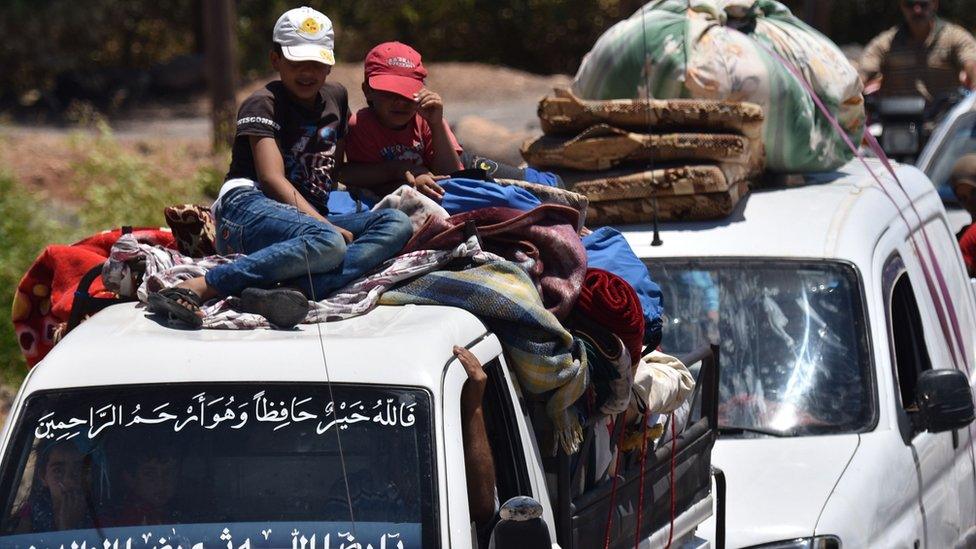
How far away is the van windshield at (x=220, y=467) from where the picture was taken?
128 inches

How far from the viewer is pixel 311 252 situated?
148 inches

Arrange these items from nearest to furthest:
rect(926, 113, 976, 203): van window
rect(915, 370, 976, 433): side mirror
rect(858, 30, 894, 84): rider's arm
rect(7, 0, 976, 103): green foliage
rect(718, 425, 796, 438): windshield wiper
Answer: rect(915, 370, 976, 433): side mirror, rect(718, 425, 796, 438): windshield wiper, rect(926, 113, 976, 203): van window, rect(858, 30, 894, 84): rider's arm, rect(7, 0, 976, 103): green foliage

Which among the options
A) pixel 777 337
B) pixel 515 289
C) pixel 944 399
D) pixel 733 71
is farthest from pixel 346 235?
pixel 733 71

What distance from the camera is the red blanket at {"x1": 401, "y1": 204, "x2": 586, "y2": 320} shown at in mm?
3896

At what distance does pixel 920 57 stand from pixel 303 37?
Result: 10.5 m

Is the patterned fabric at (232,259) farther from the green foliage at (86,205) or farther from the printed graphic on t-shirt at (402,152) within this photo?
the green foliage at (86,205)

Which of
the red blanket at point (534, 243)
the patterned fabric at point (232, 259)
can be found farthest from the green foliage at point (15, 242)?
the red blanket at point (534, 243)

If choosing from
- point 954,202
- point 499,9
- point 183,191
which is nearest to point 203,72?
point 499,9

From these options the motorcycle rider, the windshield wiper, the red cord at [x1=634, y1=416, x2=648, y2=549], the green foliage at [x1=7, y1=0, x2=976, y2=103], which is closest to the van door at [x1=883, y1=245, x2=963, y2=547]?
the windshield wiper

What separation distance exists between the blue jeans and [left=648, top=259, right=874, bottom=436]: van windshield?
178 centimetres

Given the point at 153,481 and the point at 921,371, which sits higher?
the point at 153,481

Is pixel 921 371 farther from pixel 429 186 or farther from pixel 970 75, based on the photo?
pixel 970 75

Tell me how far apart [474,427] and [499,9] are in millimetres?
27639

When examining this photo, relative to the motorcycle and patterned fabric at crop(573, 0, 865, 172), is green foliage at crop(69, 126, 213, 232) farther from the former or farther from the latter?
patterned fabric at crop(573, 0, 865, 172)
